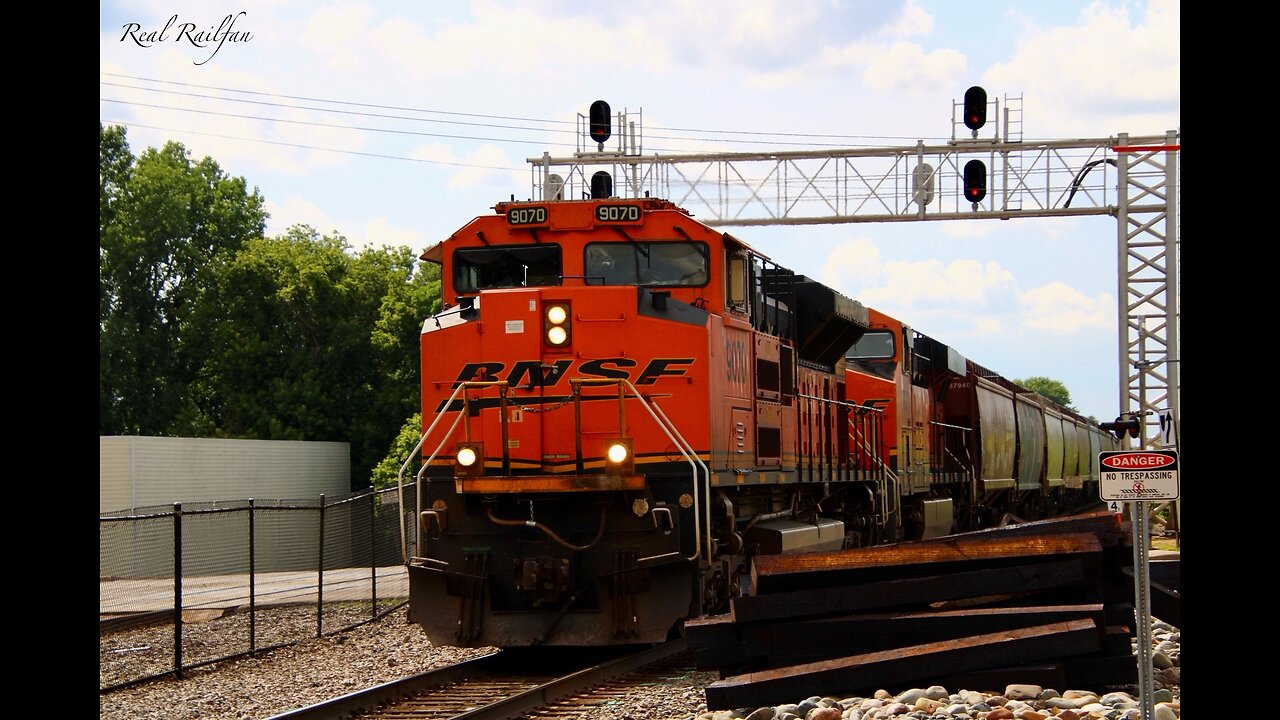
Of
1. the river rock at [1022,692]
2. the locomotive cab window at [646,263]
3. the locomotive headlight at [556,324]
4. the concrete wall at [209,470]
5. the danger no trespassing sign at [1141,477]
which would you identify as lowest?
the river rock at [1022,692]

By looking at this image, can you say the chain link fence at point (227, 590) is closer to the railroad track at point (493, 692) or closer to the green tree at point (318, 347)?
the railroad track at point (493, 692)

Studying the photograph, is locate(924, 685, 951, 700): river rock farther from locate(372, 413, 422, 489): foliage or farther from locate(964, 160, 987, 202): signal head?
locate(372, 413, 422, 489): foliage

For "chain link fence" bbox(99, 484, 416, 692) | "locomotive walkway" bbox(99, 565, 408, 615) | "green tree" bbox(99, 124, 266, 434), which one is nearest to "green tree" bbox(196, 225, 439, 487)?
"green tree" bbox(99, 124, 266, 434)

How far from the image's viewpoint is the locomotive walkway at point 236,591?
59.7 feet

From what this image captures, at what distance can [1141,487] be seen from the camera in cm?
736

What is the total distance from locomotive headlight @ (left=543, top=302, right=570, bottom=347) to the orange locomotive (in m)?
0.02

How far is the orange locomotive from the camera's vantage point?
11.2 m

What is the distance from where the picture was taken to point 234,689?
11.5 m

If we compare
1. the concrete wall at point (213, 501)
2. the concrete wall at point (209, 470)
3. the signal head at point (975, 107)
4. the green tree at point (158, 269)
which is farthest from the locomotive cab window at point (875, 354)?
the green tree at point (158, 269)

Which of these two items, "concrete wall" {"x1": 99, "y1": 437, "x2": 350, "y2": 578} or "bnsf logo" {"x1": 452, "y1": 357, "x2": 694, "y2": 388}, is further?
"concrete wall" {"x1": 99, "y1": 437, "x2": 350, "y2": 578}

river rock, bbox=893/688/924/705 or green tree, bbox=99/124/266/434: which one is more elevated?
green tree, bbox=99/124/266/434

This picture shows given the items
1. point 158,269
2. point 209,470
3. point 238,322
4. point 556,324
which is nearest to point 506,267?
point 556,324

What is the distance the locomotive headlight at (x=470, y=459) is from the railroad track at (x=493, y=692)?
1677 mm
